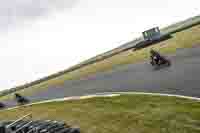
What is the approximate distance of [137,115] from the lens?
13.9m

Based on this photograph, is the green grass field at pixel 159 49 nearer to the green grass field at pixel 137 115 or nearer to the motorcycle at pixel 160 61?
the motorcycle at pixel 160 61

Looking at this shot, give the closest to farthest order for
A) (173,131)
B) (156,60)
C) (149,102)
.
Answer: (173,131)
(149,102)
(156,60)

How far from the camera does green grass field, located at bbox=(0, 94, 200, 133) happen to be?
11.0m

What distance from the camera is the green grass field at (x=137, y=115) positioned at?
435 inches

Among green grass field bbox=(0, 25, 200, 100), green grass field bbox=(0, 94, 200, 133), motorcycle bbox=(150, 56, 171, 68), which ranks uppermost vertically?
green grass field bbox=(0, 25, 200, 100)

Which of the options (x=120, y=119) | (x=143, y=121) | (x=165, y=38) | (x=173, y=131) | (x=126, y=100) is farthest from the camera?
(x=165, y=38)

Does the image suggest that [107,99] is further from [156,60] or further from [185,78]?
[156,60]

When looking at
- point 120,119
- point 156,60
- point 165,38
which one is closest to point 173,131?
point 120,119

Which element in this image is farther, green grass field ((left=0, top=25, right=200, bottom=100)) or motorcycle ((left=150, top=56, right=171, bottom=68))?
green grass field ((left=0, top=25, right=200, bottom=100))

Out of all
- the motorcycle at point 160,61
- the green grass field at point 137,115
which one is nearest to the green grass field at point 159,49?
the motorcycle at point 160,61

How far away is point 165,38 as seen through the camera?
191 ft

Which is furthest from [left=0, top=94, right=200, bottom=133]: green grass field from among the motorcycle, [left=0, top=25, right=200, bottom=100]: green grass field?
[left=0, top=25, right=200, bottom=100]: green grass field

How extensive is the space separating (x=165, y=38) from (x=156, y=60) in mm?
33265

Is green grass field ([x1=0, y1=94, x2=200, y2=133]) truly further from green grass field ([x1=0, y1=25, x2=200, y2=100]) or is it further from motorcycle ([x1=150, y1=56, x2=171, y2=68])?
green grass field ([x1=0, y1=25, x2=200, y2=100])
